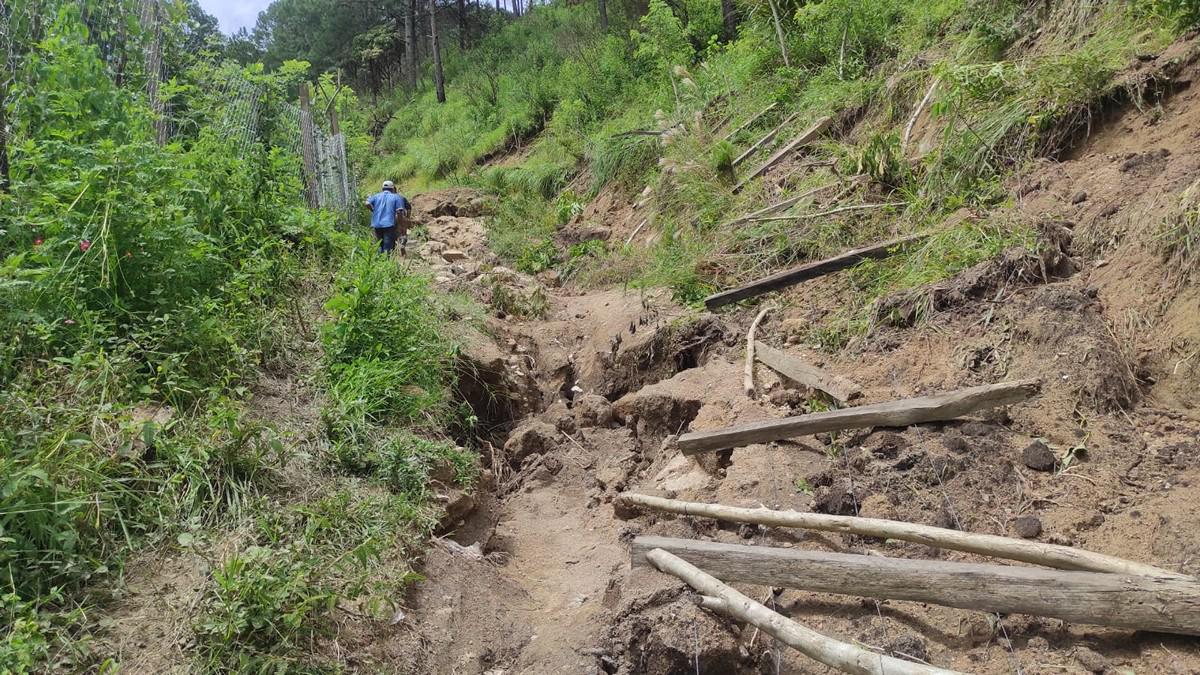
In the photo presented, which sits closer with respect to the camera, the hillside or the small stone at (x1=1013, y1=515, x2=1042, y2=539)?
the hillside

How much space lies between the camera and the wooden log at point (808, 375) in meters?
4.27

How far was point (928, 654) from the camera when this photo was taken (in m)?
2.49

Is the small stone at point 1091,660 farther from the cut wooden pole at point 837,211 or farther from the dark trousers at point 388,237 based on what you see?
the dark trousers at point 388,237

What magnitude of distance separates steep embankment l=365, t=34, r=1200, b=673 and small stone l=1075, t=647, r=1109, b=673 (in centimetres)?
1

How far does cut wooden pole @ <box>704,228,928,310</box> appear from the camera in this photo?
565cm

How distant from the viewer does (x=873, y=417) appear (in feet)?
12.5

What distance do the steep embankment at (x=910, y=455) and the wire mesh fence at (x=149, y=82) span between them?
279 cm

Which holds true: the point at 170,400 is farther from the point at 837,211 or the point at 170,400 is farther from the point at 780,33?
the point at 780,33

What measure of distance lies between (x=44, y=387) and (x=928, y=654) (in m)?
3.34

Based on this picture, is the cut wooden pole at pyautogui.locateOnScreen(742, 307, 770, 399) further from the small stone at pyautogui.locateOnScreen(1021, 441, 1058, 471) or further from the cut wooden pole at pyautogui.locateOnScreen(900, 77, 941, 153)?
the cut wooden pole at pyautogui.locateOnScreen(900, 77, 941, 153)

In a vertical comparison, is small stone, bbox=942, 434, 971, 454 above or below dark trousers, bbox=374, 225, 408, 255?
below

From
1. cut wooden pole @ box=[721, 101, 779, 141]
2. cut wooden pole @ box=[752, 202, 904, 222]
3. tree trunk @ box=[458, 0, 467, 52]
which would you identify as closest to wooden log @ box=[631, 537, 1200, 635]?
cut wooden pole @ box=[752, 202, 904, 222]

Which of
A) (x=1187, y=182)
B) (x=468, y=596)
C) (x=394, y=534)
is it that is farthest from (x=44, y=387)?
(x=1187, y=182)

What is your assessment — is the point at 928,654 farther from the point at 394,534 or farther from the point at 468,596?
the point at 394,534
